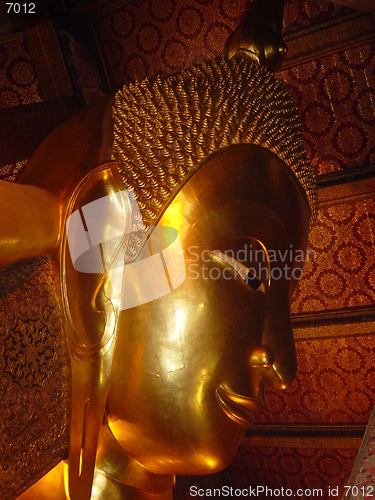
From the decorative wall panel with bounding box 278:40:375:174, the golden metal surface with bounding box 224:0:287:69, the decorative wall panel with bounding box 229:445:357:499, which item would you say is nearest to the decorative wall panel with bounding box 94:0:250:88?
the decorative wall panel with bounding box 278:40:375:174

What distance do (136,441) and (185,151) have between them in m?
0.60

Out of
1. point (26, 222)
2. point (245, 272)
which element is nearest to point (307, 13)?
point (245, 272)

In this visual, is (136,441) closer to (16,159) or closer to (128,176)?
(128,176)

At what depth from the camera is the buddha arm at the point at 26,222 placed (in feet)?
3.22

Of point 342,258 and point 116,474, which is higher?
point 116,474

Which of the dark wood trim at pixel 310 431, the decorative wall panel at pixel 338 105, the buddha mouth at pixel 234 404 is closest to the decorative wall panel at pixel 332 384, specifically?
the dark wood trim at pixel 310 431

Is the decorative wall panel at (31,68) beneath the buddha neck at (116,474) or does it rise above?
above

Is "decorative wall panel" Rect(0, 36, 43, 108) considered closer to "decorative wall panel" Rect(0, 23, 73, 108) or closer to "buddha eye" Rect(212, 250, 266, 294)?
"decorative wall panel" Rect(0, 23, 73, 108)

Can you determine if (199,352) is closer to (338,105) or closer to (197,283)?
(197,283)

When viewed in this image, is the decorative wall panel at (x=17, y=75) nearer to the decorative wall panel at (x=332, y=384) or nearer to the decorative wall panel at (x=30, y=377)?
the decorative wall panel at (x=30, y=377)

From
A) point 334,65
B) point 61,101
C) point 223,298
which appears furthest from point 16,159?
point 334,65

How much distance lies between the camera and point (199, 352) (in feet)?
3.65

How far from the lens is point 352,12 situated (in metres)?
1.89

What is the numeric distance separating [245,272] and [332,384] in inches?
52.0
